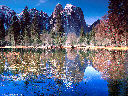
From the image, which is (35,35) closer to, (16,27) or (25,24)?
(16,27)

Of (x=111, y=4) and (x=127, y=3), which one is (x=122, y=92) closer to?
(x=127, y=3)

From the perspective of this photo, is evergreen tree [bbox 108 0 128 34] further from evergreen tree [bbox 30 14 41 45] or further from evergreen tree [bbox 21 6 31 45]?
evergreen tree [bbox 21 6 31 45]

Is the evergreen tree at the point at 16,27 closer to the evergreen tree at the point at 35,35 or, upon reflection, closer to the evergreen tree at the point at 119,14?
the evergreen tree at the point at 35,35

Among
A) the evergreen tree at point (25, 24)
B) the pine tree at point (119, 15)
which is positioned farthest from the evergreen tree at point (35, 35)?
the pine tree at point (119, 15)

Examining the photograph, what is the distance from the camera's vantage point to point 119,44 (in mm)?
56562

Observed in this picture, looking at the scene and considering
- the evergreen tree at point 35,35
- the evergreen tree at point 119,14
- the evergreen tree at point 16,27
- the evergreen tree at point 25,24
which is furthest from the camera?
the evergreen tree at point 25,24

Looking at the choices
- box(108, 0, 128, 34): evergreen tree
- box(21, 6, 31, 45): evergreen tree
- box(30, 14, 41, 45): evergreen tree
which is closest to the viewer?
box(108, 0, 128, 34): evergreen tree

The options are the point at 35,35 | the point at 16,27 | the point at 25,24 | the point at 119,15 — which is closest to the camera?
the point at 119,15

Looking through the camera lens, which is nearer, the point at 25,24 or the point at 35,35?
the point at 35,35

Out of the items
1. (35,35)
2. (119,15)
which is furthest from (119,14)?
(35,35)

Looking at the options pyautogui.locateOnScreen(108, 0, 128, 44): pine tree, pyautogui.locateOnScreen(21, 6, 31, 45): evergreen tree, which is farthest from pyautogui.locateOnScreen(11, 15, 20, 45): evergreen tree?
pyautogui.locateOnScreen(108, 0, 128, 44): pine tree

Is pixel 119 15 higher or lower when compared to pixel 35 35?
higher

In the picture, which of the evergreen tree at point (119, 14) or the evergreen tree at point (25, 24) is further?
the evergreen tree at point (25, 24)

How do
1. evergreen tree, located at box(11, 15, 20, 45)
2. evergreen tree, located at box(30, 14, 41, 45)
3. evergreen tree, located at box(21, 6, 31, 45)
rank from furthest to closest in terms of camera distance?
evergreen tree, located at box(21, 6, 31, 45), evergreen tree, located at box(30, 14, 41, 45), evergreen tree, located at box(11, 15, 20, 45)
